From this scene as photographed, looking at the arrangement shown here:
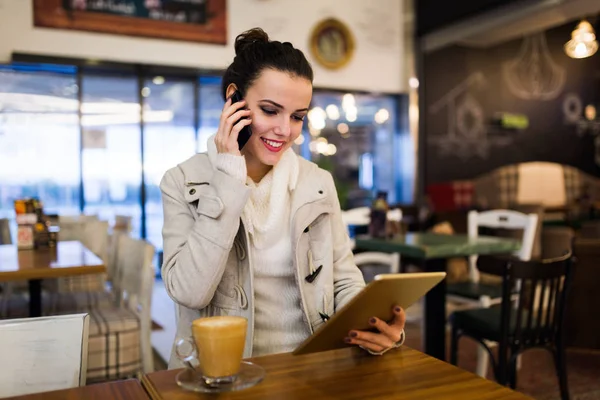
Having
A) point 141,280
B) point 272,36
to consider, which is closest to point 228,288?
point 141,280

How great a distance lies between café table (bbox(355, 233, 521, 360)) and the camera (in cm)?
309

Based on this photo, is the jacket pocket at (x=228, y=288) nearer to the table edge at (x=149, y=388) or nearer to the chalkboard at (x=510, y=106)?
the table edge at (x=149, y=388)

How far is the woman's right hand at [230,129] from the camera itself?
1356 mm

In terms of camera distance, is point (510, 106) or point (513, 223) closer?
point (513, 223)

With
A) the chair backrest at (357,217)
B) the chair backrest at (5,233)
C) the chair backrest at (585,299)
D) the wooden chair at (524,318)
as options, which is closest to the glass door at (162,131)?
the chair backrest at (5,233)

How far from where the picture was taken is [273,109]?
56.4 inches

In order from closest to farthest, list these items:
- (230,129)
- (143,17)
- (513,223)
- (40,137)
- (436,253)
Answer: (230,129)
(436,253)
(513,223)
(40,137)
(143,17)

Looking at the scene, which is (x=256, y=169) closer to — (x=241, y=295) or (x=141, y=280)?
(x=241, y=295)

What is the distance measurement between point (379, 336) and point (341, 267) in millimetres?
414

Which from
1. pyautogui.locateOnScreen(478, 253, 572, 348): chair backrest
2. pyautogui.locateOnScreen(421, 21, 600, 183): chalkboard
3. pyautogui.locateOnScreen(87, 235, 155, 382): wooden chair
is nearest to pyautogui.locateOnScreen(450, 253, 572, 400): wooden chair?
pyautogui.locateOnScreen(478, 253, 572, 348): chair backrest

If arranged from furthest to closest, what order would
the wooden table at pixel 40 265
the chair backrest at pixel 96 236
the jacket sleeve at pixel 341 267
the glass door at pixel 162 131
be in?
the glass door at pixel 162 131
the chair backrest at pixel 96 236
the wooden table at pixel 40 265
the jacket sleeve at pixel 341 267

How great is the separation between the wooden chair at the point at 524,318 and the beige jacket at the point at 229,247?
125cm

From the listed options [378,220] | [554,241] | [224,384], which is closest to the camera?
[224,384]

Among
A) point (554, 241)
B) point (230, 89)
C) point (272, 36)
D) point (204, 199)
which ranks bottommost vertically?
point (554, 241)
